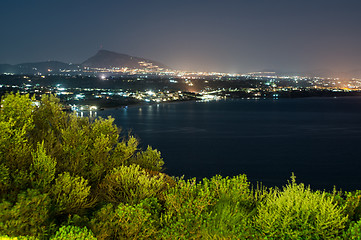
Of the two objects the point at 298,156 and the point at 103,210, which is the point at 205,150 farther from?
the point at 103,210

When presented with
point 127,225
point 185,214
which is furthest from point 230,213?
point 127,225

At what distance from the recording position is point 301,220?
3605 millimetres

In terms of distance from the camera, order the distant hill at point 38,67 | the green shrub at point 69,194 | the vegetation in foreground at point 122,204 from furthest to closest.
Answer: the distant hill at point 38,67
the green shrub at point 69,194
the vegetation in foreground at point 122,204

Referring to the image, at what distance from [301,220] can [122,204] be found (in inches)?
72.3

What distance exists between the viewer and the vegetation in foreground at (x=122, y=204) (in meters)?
3.50

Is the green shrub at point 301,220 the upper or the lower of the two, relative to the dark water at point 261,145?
upper

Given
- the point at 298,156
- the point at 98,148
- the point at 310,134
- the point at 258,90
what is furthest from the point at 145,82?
the point at 98,148

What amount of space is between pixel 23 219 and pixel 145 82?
9284cm

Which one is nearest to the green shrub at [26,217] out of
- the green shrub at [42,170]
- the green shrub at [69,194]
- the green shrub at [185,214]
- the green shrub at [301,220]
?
the green shrub at [69,194]

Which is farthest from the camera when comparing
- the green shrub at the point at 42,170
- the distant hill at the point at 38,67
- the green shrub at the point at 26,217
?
the distant hill at the point at 38,67

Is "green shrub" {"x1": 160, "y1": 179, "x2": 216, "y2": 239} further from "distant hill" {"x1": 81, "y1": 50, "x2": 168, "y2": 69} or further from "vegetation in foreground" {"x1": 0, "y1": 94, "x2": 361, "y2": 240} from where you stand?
"distant hill" {"x1": 81, "y1": 50, "x2": 168, "y2": 69}

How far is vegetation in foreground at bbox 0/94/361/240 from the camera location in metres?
3.50

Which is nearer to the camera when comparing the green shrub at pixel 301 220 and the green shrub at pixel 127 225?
the green shrub at pixel 301 220

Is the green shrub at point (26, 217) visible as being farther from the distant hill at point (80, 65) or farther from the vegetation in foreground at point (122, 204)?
the distant hill at point (80, 65)
